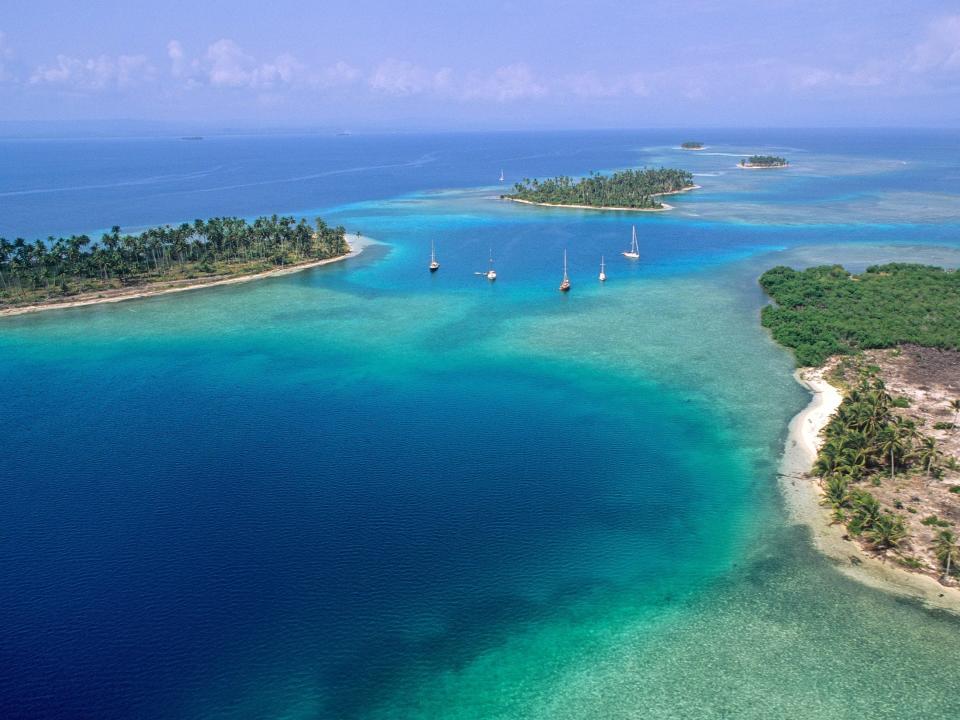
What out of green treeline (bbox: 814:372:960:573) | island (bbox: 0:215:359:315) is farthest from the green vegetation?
island (bbox: 0:215:359:315)

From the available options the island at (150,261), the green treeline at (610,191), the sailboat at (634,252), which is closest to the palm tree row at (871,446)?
the sailboat at (634,252)

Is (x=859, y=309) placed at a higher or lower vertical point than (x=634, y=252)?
lower

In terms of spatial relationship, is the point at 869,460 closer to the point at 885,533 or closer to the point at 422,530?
the point at 885,533

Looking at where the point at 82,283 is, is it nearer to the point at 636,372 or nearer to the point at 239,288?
the point at 239,288

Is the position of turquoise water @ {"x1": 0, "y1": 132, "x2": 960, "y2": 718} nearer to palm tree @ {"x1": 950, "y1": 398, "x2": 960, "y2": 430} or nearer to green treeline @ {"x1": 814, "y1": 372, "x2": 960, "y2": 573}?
green treeline @ {"x1": 814, "y1": 372, "x2": 960, "y2": 573}

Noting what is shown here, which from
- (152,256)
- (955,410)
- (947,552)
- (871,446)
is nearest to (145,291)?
(152,256)

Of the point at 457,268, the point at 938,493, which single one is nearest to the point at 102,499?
the point at 938,493

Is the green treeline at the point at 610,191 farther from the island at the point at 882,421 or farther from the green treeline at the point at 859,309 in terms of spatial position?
the island at the point at 882,421
